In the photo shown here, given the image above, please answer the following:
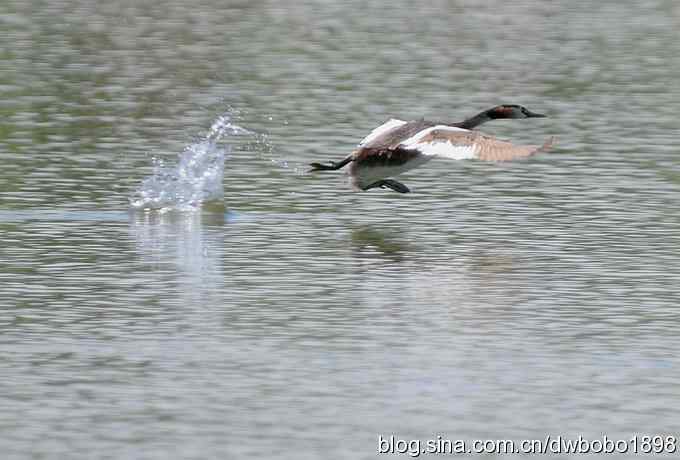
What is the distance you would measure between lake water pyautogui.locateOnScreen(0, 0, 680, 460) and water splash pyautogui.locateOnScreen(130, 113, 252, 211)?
6 centimetres

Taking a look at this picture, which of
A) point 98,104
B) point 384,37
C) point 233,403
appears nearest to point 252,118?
point 98,104

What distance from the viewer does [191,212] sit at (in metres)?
17.0

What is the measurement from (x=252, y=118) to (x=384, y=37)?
33.7 ft

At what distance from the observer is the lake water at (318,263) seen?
10188 millimetres

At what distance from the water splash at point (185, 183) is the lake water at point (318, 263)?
6 cm

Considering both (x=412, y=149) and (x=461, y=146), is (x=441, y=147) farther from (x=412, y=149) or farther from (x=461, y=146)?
(x=412, y=149)

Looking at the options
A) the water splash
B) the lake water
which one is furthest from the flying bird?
the water splash

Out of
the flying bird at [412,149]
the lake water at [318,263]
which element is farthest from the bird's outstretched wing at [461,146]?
the lake water at [318,263]

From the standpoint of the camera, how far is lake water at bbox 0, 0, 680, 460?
10.2 m

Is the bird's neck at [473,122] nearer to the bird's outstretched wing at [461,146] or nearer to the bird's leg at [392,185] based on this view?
the bird's leg at [392,185]

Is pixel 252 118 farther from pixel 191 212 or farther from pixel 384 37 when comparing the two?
pixel 384 37

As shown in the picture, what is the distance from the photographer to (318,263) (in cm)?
1444

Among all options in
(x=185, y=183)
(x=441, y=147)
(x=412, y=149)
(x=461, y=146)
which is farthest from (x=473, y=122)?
(x=185, y=183)

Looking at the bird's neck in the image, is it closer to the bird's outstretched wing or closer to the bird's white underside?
the bird's white underside
